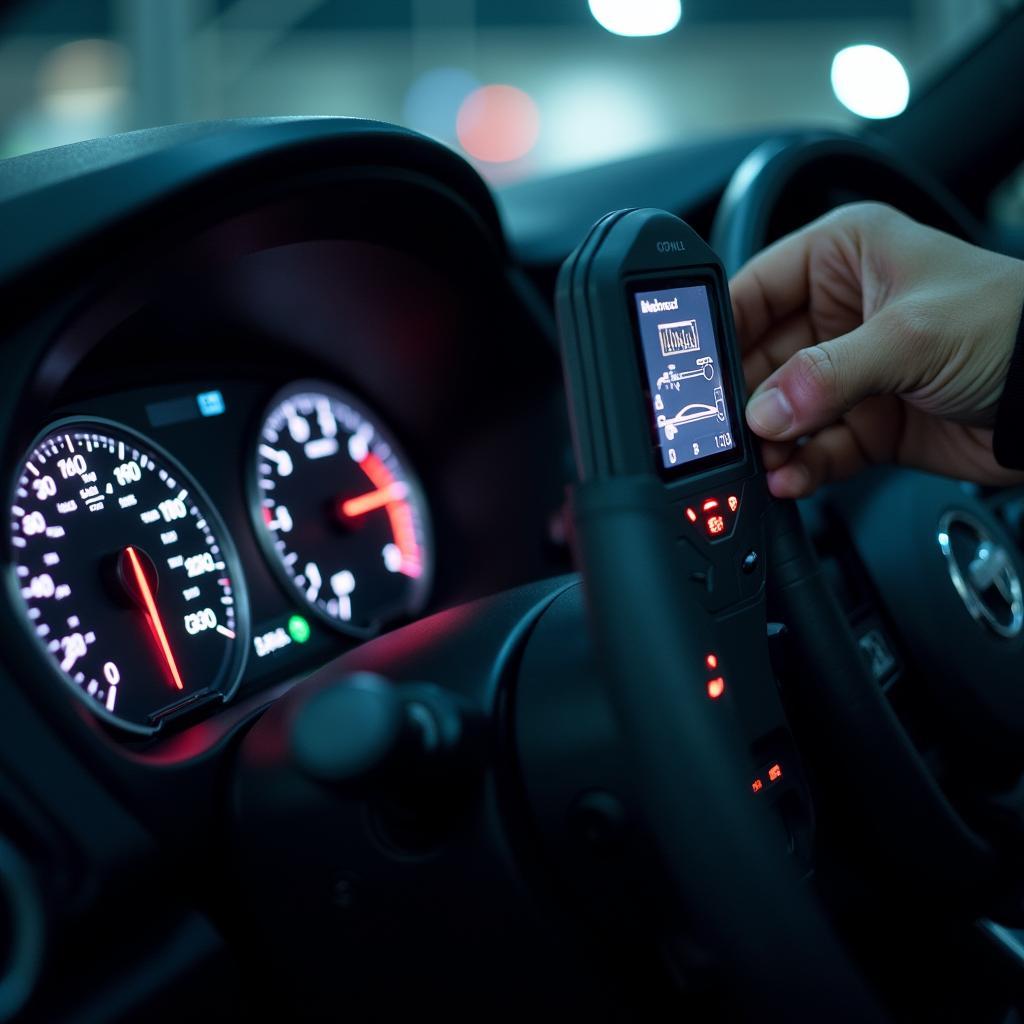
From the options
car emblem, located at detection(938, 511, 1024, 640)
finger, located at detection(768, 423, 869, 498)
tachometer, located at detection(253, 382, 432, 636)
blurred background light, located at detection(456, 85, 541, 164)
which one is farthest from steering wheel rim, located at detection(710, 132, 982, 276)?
blurred background light, located at detection(456, 85, 541, 164)

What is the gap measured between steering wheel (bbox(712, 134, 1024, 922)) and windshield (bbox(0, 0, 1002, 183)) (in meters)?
A: 9.88

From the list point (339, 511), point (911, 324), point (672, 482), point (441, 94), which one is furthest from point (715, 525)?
point (441, 94)

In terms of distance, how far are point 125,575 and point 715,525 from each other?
0.62m

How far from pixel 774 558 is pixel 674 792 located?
0.27m

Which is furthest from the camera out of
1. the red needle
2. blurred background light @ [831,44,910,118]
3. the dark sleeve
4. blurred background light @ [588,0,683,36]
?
blurred background light @ [588,0,683,36]

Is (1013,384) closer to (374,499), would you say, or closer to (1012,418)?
(1012,418)

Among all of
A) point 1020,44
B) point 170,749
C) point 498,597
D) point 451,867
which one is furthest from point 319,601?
point 1020,44

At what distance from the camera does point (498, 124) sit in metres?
13.2

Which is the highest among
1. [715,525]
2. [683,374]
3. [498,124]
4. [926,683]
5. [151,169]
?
[498,124]

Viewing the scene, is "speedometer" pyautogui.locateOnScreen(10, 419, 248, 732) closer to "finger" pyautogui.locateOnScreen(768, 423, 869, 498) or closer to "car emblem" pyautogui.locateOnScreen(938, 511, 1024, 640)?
"finger" pyautogui.locateOnScreen(768, 423, 869, 498)

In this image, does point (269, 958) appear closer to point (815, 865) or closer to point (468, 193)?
point (815, 865)

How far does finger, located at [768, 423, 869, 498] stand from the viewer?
0.98 metres

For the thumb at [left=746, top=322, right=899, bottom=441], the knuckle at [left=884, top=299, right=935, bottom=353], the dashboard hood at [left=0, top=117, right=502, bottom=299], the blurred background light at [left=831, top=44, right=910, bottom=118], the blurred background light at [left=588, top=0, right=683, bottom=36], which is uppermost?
the blurred background light at [left=588, top=0, right=683, bottom=36]

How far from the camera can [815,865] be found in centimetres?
98
